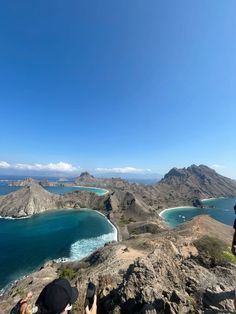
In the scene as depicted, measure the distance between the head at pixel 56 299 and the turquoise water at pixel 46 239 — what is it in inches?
2478

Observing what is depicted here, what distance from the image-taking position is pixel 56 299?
14.9 ft

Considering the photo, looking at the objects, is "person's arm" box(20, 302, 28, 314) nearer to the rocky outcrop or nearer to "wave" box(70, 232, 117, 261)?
"wave" box(70, 232, 117, 261)

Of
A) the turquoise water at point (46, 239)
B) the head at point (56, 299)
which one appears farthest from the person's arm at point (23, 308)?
the turquoise water at point (46, 239)

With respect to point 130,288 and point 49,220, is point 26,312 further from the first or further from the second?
point 49,220

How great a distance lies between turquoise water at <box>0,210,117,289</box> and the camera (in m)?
69.0

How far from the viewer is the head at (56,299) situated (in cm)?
449

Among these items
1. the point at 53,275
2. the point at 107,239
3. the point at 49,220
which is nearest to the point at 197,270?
the point at 53,275

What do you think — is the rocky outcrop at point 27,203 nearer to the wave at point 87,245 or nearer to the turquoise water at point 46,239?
the turquoise water at point 46,239

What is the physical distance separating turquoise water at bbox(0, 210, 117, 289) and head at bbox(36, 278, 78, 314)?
206 ft

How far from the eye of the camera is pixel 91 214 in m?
156

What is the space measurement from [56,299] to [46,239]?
343 feet

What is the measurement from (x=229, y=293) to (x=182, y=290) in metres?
3.16

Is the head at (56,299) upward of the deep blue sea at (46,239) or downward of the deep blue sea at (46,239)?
upward

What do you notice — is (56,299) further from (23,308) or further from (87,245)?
(87,245)
